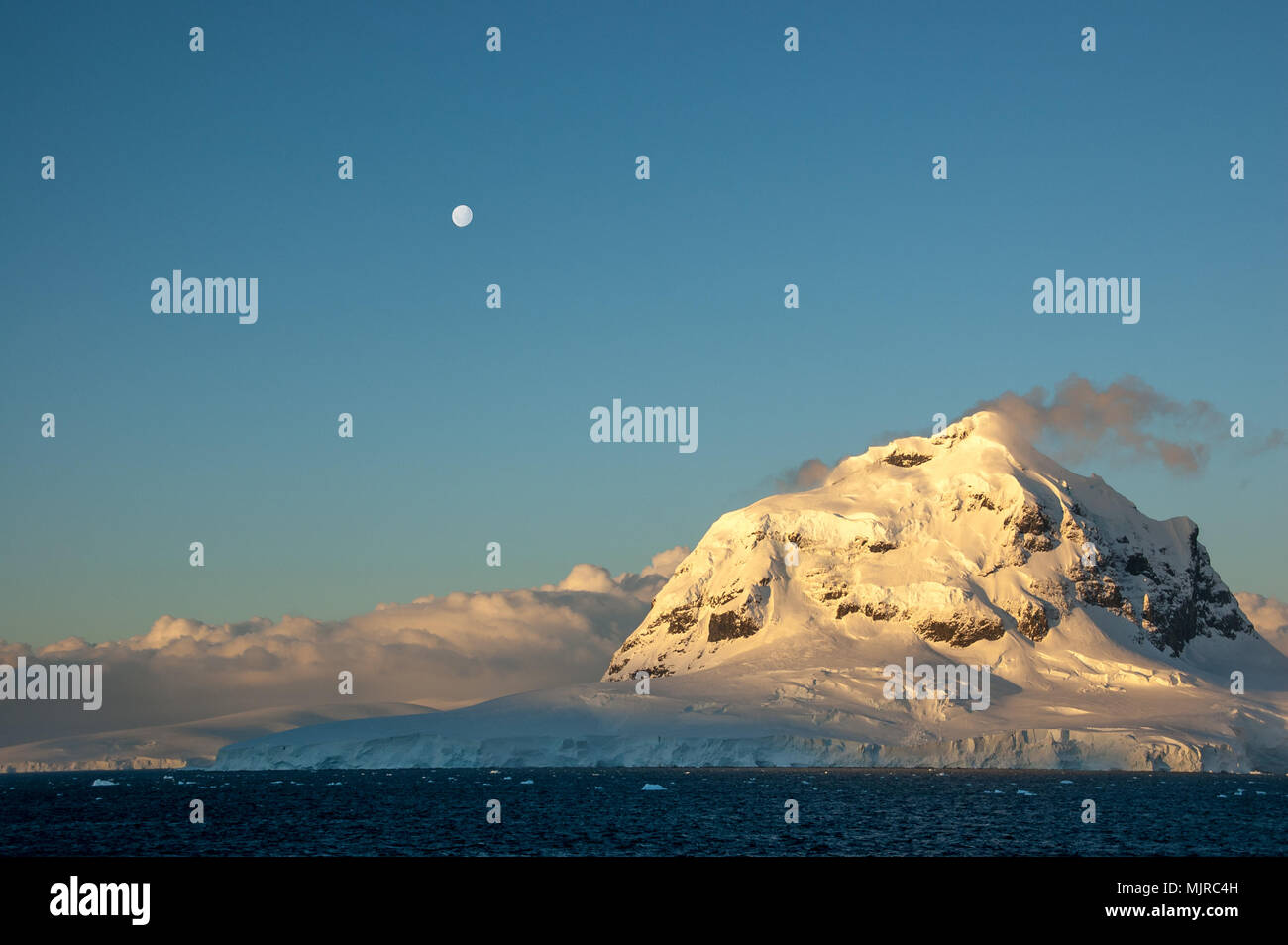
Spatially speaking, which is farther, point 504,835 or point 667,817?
point 667,817

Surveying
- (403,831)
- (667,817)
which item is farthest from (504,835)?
(667,817)

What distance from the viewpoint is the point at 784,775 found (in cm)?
18350

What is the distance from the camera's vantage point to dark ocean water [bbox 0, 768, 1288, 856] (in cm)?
7712

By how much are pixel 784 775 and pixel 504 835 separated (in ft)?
352

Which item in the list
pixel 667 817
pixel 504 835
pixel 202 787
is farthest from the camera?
pixel 202 787

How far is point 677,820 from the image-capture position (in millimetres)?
95938

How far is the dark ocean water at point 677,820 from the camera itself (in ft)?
253
